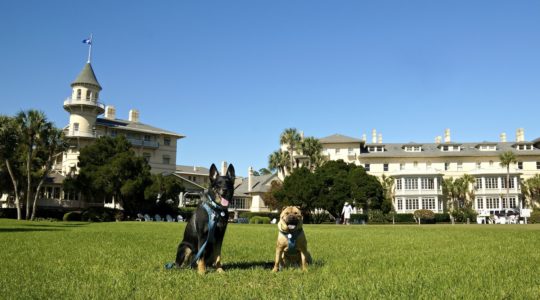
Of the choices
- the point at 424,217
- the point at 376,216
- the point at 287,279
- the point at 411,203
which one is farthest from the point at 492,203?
the point at 287,279

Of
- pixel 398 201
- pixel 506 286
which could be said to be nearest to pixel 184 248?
Result: pixel 506 286

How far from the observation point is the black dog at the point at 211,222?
680cm

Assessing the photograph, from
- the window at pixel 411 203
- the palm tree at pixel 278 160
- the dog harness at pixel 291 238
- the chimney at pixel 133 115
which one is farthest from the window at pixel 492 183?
the dog harness at pixel 291 238

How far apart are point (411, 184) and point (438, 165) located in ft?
25.5

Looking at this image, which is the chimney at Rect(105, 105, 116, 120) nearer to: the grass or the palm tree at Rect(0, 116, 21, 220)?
the palm tree at Rect(0, 116, 21, 220)

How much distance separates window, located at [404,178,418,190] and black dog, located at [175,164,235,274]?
72664mm

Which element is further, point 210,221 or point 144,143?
point 144,143

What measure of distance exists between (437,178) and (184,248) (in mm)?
73530

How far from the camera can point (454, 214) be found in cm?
6531

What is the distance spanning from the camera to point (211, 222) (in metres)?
6.81

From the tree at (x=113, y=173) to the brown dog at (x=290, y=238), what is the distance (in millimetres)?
47883

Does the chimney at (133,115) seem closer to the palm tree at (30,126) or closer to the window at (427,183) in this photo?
the palm tree at (30,126)

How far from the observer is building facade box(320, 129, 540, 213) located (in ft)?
243

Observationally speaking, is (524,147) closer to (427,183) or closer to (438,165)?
(438,165)
